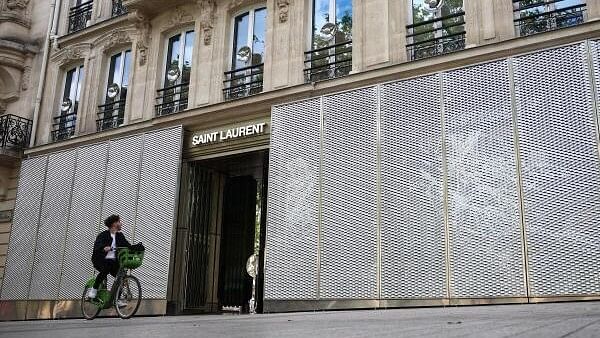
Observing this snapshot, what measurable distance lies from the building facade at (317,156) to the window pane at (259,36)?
0.17ft

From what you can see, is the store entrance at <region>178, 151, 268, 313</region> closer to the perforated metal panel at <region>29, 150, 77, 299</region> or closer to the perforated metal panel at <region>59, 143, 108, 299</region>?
the perforated metal panel at <region>59, 143, 108, 299</region>

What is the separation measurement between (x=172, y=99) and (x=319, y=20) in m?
4.21

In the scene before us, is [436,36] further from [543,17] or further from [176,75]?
[176,75]

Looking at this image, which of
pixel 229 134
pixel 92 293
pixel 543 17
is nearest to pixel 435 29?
pixel 543 17

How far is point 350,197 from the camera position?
10578mm

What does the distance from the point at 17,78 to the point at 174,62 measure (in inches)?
242

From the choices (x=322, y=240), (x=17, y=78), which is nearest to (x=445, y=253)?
(x=322, y=240)

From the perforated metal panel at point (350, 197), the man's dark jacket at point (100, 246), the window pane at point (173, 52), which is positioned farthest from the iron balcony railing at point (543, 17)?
the window pane at point (173, 52)

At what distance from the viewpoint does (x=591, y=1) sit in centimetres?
955

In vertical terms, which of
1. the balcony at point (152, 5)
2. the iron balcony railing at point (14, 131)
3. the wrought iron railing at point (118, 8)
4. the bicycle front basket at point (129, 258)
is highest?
the wrought iron railing at point (118, 8)

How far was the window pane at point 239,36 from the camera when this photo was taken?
13.7 meters

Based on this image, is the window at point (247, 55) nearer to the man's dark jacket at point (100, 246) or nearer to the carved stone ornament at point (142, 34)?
the carved stone ornament at point (142, 34)

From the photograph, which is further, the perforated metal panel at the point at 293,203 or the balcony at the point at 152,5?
the balcony at the point at 152,5

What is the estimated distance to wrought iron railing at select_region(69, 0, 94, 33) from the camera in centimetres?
1738
